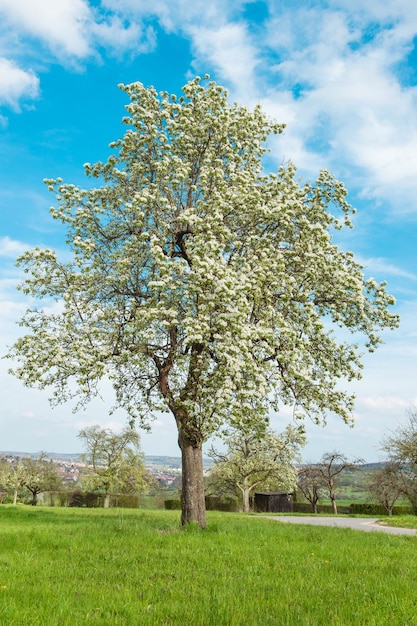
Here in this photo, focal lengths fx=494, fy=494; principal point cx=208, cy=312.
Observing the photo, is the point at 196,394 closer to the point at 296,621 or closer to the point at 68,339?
the point at 68,339

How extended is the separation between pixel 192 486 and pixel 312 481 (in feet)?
175

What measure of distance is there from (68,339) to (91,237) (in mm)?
4334

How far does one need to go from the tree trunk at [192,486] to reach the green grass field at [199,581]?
3.37m

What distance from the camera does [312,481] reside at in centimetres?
6619

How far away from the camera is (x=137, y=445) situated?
65.8 m

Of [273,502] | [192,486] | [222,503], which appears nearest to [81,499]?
[222,503]

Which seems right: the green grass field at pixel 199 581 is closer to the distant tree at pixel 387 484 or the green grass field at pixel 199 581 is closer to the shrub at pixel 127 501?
the distant tree at pixel 387 484

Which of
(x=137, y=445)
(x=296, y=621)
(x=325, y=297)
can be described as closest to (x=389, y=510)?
(x=137, y=445)

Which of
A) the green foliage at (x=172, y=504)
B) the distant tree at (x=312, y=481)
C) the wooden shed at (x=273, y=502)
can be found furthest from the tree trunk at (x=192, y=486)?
the distant tree at (x=312, y=481)

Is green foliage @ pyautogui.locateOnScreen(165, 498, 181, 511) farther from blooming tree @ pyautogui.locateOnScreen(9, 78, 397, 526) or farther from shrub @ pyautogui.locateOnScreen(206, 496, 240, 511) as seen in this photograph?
blooming tree @ pyautogui.locateOnScreen(9, 78, 397, 526)

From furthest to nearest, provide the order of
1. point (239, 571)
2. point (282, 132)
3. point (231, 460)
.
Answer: point (231, 460) < point (282, 132) < point (239, 571)

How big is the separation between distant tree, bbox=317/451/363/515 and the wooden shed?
318 inches

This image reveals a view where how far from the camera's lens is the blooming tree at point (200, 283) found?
15469 mm

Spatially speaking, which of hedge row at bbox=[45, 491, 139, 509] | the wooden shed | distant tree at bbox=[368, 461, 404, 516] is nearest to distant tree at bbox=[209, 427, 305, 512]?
the wooden shed
